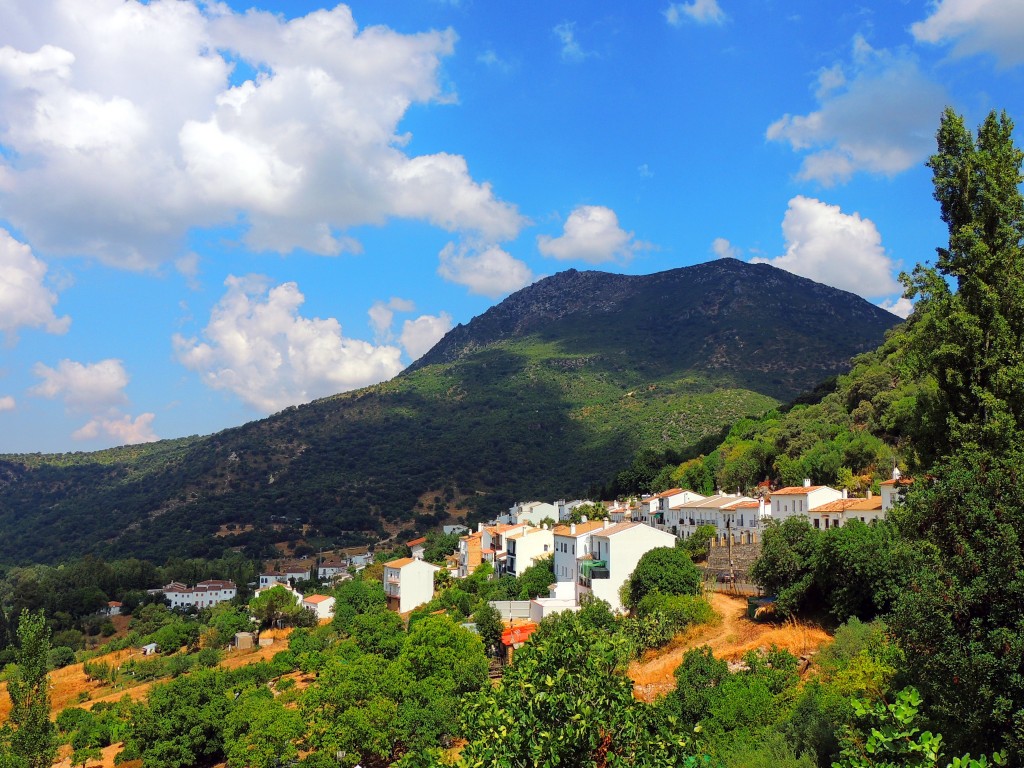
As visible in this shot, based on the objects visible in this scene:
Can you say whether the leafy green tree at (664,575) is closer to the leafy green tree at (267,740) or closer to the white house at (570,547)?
the white house at (570,547)

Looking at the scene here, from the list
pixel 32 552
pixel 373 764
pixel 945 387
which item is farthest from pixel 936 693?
pixel 32 552

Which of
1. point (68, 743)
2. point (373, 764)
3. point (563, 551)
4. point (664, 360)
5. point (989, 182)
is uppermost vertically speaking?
point (664, 360)

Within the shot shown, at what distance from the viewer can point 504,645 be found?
36000 millimetres

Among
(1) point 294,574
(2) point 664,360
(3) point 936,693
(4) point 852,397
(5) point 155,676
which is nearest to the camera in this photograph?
(3) point 936,693

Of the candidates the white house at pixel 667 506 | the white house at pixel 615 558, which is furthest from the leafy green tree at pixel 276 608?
the white house at pixel 667 506

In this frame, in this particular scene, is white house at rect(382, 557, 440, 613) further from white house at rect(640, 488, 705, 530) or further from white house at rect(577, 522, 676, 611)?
white house at rect(577, 522, 676, 611)

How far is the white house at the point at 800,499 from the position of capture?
42.9 meters

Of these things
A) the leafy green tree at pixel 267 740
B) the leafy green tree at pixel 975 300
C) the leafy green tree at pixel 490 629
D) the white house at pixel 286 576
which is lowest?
the white house at pixel 286 576

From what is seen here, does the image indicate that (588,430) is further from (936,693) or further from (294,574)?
(936,693)

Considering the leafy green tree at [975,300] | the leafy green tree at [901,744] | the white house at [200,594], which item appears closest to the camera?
the leafy green tree at [901,744]

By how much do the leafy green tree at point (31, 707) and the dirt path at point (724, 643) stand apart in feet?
71.9

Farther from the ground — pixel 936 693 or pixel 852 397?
pixel 852 397

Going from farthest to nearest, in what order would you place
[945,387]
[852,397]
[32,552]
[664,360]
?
[664,360] → [32,552] → [852,397] → [945,387]

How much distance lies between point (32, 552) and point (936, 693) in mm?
136822
